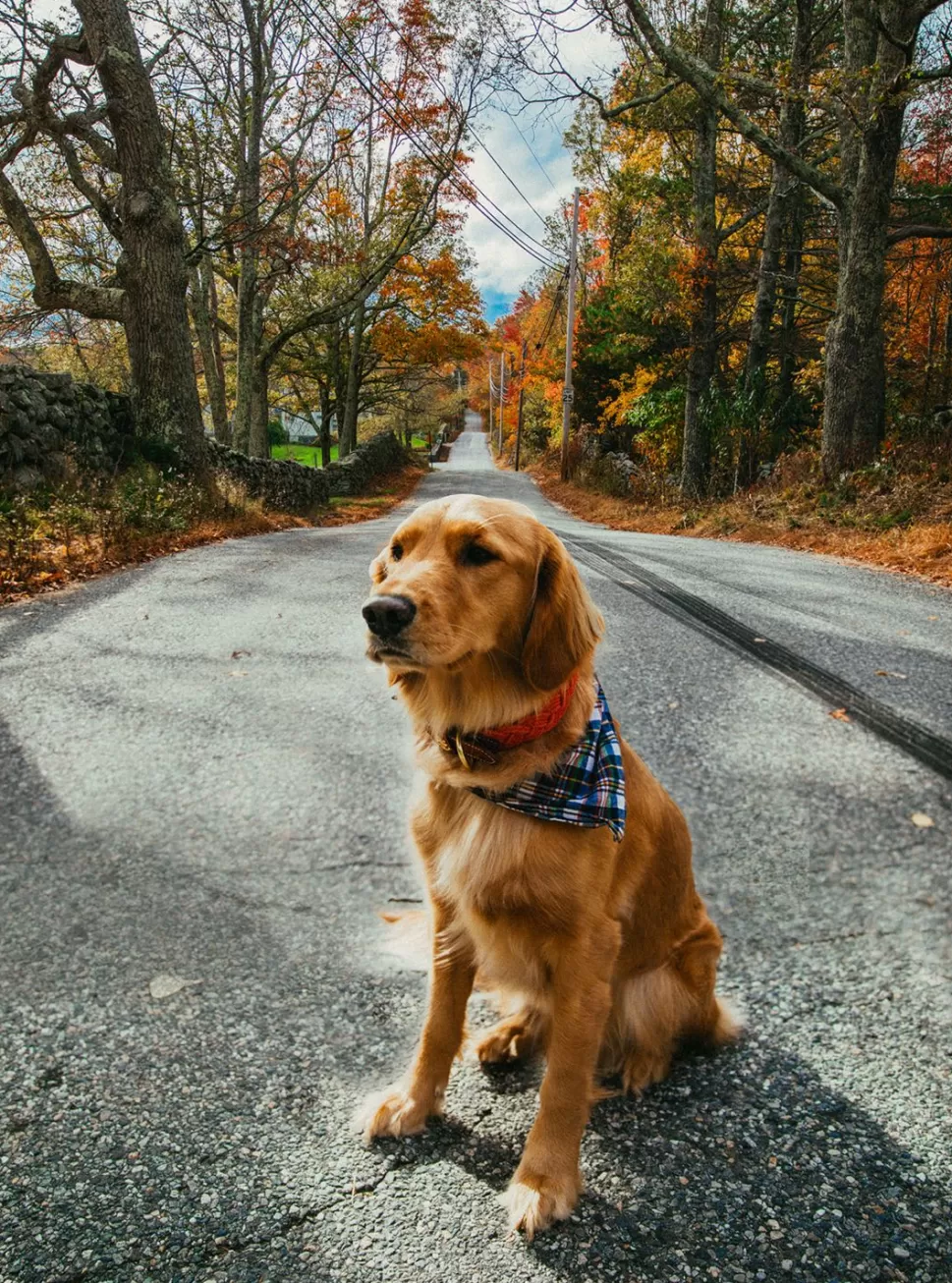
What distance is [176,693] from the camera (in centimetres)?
452

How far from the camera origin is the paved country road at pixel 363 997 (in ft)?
5.28

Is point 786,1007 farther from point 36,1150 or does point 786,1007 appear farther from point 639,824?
point 36,1150

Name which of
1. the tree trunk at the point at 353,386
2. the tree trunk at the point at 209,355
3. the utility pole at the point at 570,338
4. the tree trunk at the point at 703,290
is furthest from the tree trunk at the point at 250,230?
the utility pole at the point at 570,338

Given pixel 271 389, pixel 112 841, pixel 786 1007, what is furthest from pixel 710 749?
pixel 271 389

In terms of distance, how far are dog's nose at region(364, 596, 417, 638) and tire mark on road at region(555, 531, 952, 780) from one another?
292cm

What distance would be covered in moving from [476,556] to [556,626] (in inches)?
10.9

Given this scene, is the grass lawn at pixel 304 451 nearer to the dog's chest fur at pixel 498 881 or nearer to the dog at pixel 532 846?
the dog at pixel 532 846

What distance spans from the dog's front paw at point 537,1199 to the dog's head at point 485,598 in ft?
3.66

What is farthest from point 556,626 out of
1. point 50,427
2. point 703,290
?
point 703,290

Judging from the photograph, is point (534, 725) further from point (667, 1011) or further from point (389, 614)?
point (667, 1011)

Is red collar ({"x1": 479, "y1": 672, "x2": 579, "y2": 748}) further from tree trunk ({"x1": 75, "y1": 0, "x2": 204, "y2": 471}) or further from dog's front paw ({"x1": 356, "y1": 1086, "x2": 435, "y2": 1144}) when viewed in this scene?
tree trunk ({"x1": 75, "y1": 0, "x2": 204, "y2": 471})

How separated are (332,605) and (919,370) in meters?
16.6

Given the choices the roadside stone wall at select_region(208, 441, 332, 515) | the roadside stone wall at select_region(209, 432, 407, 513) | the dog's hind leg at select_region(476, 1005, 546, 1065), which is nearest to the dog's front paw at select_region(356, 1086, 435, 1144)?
the dog's hind leg at select_region(476, 1005, 546, 1065)

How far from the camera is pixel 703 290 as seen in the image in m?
16.9
